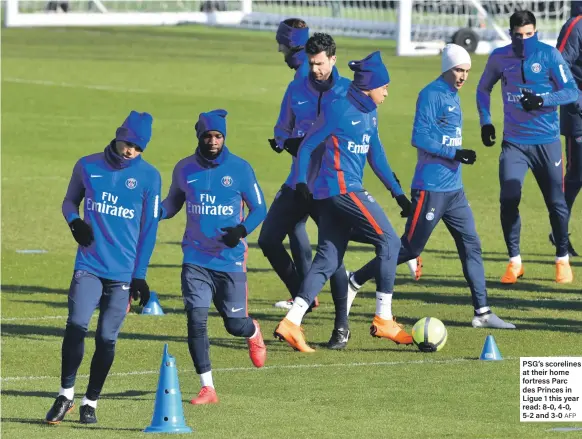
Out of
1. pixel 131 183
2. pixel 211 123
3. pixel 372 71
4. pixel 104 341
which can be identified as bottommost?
pixel 104 341

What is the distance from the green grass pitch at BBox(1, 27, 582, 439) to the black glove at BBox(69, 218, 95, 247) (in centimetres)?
116

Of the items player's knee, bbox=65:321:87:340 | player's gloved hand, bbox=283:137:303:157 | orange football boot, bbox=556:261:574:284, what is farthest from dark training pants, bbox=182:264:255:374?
orange football boot, bbox=556:261:574:284

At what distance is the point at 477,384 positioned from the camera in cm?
1210

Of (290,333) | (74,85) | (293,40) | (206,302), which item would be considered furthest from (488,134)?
(74,85)

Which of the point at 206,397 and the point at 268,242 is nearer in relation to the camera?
the point at 206,397

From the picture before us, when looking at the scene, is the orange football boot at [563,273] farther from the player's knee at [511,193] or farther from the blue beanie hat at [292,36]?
the blue beanie hat at [292,36]

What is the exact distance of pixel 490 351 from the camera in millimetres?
13016

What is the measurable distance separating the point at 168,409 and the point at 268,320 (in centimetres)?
461

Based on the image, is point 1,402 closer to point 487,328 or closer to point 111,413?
point 111,413

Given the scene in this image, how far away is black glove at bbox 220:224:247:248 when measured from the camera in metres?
11.8

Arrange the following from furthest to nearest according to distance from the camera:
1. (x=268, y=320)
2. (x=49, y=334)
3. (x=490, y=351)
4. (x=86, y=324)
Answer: (x=268, y=320)
(x=49, y=334)
(x=490, y=351)
(x=86, y=324)

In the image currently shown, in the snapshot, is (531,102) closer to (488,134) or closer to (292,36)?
(488,134)

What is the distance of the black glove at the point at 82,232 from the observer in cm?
1112

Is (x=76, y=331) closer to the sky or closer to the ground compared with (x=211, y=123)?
closer to the ground
